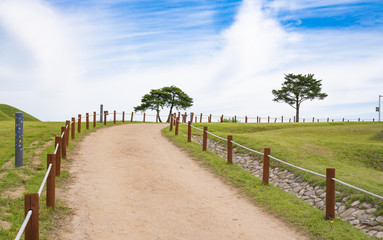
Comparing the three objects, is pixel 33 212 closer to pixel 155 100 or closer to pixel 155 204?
pixel 155 204

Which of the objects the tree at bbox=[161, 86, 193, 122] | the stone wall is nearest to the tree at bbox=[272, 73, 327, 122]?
the tree at bbox=[161, 86, 193, 122]

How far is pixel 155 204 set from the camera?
787cm

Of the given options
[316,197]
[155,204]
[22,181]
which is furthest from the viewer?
[316,197]

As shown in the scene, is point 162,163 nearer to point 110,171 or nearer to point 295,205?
point 110,171

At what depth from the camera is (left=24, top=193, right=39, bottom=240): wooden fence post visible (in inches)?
182

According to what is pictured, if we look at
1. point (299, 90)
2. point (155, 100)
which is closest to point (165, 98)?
point (155, 100)

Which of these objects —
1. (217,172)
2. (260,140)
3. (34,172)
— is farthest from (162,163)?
(260,140)

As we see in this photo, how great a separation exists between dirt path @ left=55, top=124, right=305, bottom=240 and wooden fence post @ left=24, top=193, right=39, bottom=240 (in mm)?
1064

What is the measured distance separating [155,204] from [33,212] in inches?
140

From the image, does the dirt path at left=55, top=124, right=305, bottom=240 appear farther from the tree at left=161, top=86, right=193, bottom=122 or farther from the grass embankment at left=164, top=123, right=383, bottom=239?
the tree at left=161, top=86, right=193, bottom=122

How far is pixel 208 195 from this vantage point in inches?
357

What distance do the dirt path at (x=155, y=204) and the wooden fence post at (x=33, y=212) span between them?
1064mm

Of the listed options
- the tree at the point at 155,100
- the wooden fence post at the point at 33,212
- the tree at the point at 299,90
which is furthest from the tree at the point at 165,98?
the wooden fence post at the point at 33,212

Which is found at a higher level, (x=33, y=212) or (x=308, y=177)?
(x=33, y=212)
